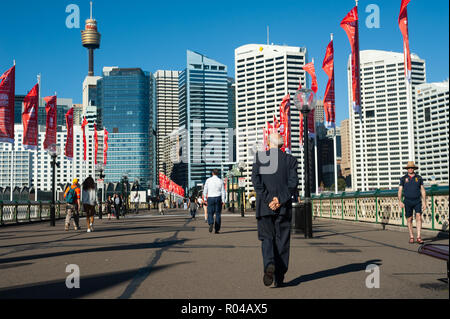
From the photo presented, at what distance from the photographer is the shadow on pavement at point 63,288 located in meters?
5.60

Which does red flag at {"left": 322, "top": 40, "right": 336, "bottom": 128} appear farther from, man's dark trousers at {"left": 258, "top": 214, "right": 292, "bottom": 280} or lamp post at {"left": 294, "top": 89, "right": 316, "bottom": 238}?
man's dark trousers at {"left": 258, "top": 214, "right": 292, "bottom": 280}

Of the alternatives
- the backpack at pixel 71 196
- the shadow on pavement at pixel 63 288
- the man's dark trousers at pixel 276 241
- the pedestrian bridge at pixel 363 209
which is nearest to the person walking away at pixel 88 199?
the backpack at pixel 71 196

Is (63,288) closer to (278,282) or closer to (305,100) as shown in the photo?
(278,282)

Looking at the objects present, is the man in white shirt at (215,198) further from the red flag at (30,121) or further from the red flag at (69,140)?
the red flag at (69,140)

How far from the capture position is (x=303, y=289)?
5.91m

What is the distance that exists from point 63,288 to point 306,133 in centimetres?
919

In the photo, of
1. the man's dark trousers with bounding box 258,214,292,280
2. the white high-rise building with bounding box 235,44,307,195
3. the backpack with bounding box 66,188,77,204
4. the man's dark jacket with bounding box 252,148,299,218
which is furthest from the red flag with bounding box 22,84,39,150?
the white high-rise building with bounding box 235,44,307,195

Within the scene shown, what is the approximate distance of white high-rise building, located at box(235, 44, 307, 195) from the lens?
8475cm

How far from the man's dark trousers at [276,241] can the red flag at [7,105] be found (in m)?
22.2

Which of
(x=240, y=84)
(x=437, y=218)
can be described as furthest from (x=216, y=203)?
(x=240, y=84)

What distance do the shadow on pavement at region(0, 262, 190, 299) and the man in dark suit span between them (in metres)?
1.94

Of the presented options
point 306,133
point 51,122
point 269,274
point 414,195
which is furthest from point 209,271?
point 51,122

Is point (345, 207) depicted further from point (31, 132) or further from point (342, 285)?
point (31, 132)
